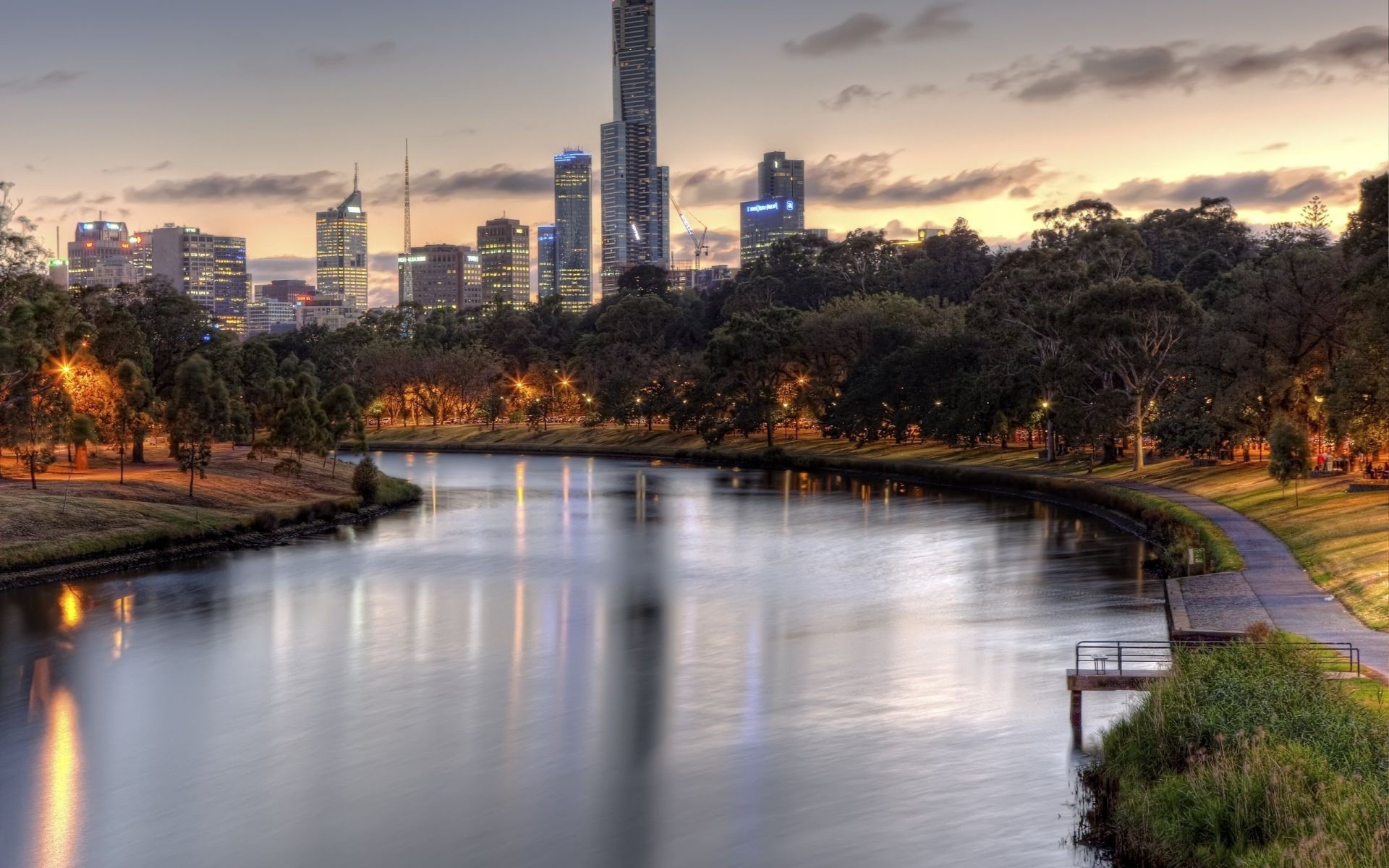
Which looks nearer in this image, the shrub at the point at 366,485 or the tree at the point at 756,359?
the shrub at the point at 366,485

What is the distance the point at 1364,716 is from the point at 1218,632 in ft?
29.3

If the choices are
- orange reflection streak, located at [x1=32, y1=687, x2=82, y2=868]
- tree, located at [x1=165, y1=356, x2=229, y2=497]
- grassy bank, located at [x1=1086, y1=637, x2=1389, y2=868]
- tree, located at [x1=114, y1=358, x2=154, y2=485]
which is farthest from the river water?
tree, located at [x1=114, y1=358, x2=154, y2=485]

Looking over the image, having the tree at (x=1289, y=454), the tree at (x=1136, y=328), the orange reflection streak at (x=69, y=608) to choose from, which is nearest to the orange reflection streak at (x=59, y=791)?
the orange reflection streak at (x=69, y=608)

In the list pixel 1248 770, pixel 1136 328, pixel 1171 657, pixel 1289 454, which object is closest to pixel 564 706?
pixel 1171 657

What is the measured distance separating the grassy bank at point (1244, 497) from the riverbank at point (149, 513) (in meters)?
39.2

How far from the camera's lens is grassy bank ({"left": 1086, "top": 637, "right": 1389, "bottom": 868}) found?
54.4 ft

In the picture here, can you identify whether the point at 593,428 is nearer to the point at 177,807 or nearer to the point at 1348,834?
the point at 177,807

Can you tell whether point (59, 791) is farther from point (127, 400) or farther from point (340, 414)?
point (340, 414)

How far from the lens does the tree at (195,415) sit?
205 ft

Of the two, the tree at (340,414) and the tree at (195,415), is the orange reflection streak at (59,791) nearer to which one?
the tree at (195,415)

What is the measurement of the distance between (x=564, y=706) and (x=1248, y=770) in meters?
17.2

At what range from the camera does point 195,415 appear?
62.8m

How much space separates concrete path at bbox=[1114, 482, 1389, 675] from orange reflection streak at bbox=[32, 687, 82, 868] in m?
23.9

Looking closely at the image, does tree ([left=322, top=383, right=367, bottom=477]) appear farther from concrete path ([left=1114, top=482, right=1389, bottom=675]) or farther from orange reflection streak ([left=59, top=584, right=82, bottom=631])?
concrete path ([left=1114, top=482, right=1389, bottom=675])
